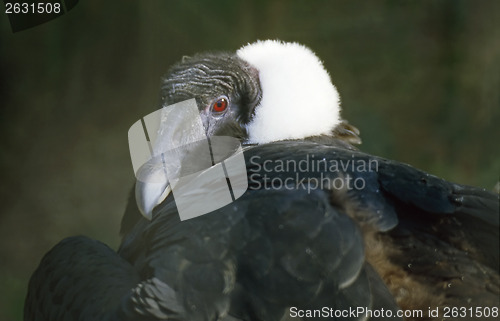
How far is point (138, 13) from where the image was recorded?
8.70ft

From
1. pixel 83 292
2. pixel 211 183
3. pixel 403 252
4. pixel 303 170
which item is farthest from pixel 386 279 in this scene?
pixel 83 292

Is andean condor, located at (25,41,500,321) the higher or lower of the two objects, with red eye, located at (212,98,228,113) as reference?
lower

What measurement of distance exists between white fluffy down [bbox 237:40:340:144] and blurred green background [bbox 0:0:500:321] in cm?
124

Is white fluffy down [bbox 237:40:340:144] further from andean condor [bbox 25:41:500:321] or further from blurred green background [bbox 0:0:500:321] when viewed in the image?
blurred green background [bbox 0:0:500:321]

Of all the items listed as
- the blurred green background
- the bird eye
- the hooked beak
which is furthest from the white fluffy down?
the blurred green background

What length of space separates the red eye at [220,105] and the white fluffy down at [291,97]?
67mm

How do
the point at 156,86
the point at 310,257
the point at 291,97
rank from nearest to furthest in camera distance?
the point at 310,257
the point at 291,97
the point at 156,86

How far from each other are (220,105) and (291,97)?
0.48 feet

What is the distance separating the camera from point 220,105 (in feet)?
4.49

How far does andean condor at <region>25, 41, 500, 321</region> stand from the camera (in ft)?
2.71

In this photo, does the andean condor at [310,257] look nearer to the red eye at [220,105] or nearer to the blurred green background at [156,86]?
the red eye at [220,105]

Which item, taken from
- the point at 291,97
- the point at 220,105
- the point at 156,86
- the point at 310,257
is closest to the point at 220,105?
the point at 220,105

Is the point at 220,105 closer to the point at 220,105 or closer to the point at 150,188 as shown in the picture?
the point at 220,105

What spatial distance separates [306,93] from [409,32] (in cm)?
145
